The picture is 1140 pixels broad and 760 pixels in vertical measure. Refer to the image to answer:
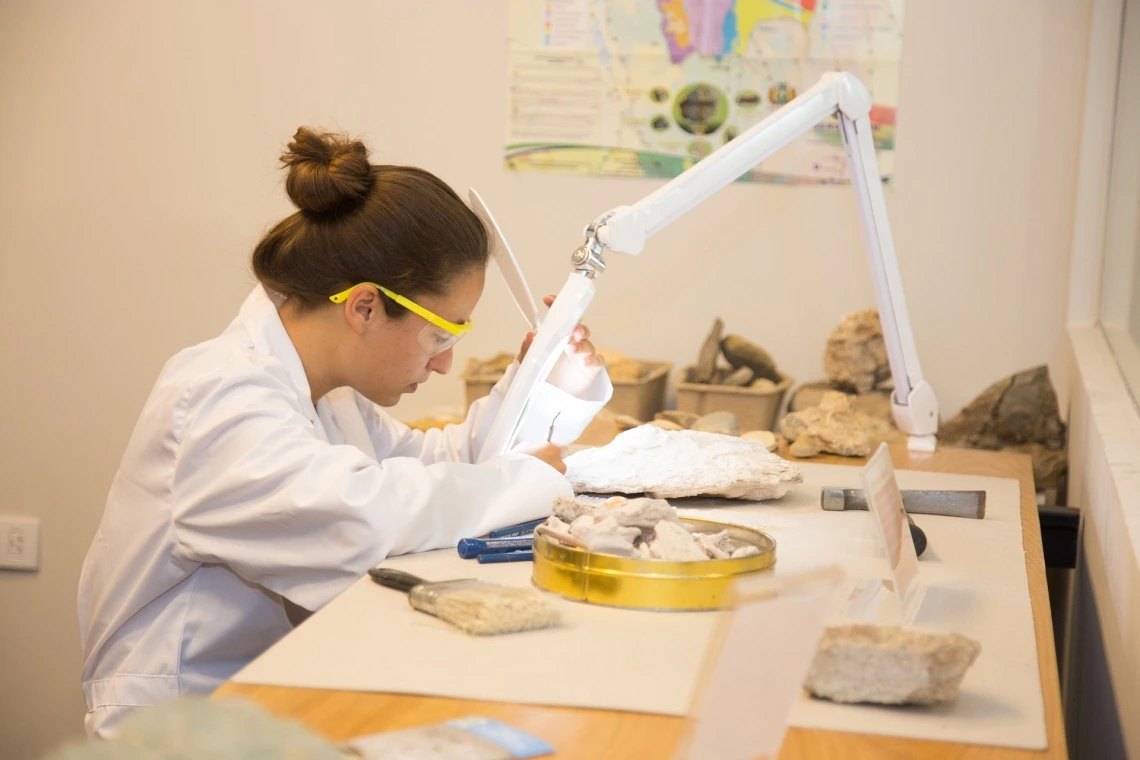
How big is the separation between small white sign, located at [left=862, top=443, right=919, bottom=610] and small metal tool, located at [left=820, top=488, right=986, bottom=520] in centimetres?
33

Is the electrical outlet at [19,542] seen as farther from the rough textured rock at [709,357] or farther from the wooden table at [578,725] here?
the wooden table at [578,725]

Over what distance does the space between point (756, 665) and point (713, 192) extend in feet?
3.27

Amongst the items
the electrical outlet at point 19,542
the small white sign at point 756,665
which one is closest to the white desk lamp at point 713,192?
the small white sign at point 756,665

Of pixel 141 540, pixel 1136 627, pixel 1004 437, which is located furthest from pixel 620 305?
pixel 1136 627

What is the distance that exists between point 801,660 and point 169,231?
96.4 inches

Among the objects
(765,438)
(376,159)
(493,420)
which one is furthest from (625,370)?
(376,159)

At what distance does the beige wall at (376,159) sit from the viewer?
2.46 m

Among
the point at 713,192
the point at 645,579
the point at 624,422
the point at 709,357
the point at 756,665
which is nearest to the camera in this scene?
the point at 756,665

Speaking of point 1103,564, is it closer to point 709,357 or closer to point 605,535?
point 605,535

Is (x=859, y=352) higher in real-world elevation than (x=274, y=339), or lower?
lower

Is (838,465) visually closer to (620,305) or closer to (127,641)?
(620,305)

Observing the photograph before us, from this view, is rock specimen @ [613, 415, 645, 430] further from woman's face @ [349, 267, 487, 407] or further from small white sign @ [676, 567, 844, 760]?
small white sign @ [676, 567, 844, 760]

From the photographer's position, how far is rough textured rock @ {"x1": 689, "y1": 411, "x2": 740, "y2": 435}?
79.2 inches

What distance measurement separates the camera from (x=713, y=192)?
1.59 m
